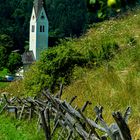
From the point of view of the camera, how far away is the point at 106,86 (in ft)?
30.2

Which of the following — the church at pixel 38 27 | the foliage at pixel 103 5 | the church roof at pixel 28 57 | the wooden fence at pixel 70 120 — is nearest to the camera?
the foliage at pixel 103 5

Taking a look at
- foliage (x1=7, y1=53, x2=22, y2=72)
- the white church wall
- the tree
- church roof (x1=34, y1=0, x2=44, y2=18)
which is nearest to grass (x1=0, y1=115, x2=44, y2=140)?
foliage (x1=7, y1=53, x2=22, y2=72)

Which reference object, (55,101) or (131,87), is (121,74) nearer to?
(131,87)

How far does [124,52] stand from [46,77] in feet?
8.71

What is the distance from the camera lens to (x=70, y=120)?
6.45 metres

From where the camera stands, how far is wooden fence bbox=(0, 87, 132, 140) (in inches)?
154

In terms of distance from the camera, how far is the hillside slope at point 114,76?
799cm

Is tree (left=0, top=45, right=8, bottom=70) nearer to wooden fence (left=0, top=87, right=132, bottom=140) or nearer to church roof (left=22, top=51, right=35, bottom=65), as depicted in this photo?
church roof (left=22, top=51, right=35, bottom=65)

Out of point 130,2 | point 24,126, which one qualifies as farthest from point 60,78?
point 130,2

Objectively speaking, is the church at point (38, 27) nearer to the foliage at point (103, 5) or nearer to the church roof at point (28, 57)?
the church roof at point (28, 57)

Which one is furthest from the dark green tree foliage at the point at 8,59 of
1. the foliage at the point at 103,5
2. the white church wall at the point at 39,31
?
the foliage at the point at 103,5

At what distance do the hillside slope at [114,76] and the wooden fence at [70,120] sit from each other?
496 mm

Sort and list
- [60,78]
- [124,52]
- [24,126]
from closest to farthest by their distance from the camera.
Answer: [24,126]
[124,52]
[60,78]

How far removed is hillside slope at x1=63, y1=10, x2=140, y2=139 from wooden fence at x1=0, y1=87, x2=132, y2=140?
1.63 feet
